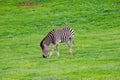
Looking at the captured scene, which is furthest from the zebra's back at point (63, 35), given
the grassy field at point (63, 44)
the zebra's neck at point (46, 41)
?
the grassy field at point (63, 44)

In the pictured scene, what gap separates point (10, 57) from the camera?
40.2 meters

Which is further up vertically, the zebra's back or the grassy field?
the zebra's back

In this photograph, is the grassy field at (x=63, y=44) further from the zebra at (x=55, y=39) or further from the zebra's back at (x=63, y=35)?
the zebra's back at (x=63, y=35)

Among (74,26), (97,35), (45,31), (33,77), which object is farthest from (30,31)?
(33,77)

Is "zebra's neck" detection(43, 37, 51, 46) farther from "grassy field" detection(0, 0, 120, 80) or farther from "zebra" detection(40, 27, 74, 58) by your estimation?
"grassy field" detection(0, 0, 120, 80)

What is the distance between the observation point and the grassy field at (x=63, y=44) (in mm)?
29297

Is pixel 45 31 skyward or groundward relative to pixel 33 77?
groundward

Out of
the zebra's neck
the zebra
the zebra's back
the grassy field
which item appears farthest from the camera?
the zebra's back

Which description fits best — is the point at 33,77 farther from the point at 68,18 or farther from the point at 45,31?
the point at 68,18

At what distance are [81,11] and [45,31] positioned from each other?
1452 cm

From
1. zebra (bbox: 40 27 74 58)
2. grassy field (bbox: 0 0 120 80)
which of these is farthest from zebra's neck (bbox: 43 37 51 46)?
grassy field (bbox: 0 0 120 80)

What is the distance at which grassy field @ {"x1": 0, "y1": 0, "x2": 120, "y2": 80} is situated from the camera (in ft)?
96.1

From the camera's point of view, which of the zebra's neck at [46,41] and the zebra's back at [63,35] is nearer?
the zebra's neck at [46,41]

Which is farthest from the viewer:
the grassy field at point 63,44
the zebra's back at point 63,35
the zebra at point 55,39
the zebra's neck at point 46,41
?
the zebra's back at point 63,35
